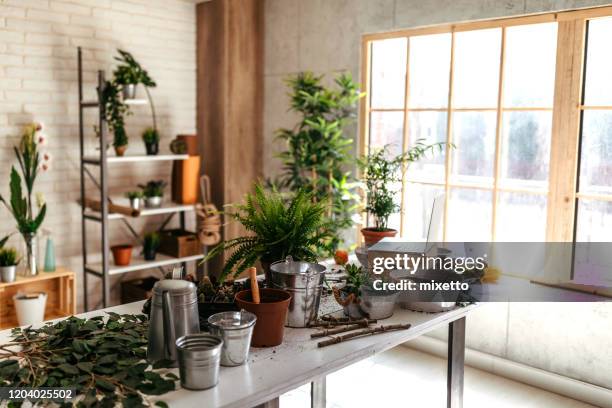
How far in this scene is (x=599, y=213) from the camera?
12.1 feet

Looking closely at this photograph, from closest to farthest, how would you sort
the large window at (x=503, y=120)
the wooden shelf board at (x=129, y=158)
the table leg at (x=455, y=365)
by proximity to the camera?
the table leg at (x=455, y=365), the large window at (x=503, y=120), the wooden shelf board at (x=129, y=158)

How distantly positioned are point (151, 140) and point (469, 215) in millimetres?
2588

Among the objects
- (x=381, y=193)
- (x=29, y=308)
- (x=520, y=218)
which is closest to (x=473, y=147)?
(x=520, y=218)

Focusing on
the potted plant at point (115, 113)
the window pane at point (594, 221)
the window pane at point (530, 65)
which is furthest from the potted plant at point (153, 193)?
the window pane at point (594, 221)

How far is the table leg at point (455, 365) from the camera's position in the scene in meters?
2.75

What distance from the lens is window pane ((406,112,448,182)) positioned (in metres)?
4.38

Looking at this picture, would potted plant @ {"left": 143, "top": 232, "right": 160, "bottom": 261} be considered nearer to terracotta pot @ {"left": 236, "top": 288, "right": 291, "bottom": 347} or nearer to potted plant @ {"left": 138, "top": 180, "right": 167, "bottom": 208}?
potted plant @ {"left": 138, "top": 180, "right": 167, "bottom": 208}

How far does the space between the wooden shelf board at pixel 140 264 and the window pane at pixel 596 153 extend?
3.11m

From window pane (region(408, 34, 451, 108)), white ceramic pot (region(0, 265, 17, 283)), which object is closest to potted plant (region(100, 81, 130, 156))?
white ceramic pot (region(0, 265, 17, 283))

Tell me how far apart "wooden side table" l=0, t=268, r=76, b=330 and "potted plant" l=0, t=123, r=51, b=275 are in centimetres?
14

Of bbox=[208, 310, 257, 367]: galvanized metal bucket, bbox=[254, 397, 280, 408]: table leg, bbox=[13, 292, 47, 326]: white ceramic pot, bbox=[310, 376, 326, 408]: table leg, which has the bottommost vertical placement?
bbox=[310, 376, 326, 408]: table leg

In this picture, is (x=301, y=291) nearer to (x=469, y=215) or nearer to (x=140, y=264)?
(x=469, y=215)

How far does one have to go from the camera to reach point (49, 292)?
A: 14.9 feet

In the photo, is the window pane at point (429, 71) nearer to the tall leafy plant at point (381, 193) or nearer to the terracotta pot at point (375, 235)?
the tall leafy plant at point (381, 193)
